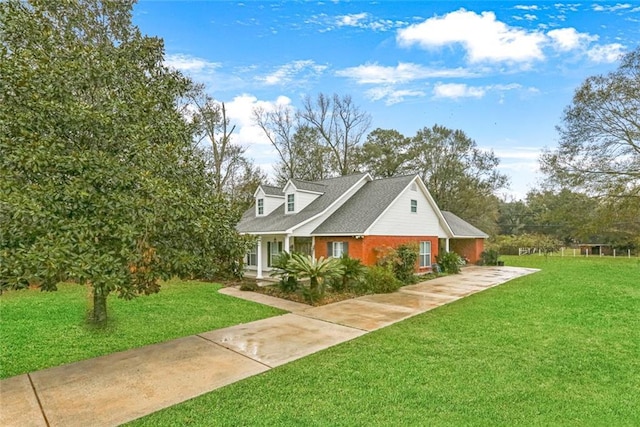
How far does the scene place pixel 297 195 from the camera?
19.1 m

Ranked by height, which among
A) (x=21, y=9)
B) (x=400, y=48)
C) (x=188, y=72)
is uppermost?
(x=188, y=72)

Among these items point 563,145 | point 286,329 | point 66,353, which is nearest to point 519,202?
point 563,145

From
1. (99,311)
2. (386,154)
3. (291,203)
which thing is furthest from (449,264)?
(386,154)

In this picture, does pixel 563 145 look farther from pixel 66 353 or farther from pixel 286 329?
pixel 66 353

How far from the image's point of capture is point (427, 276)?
17688mm

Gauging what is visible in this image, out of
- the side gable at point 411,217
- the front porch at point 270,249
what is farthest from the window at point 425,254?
the front porch at point 270,249

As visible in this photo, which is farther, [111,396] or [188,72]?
[188,72]

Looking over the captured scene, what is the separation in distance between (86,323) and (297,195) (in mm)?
12290

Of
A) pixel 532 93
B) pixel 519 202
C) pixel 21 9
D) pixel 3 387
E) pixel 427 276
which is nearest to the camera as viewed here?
pixel 3 387

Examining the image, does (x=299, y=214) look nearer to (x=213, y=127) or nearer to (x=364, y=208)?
(x=364, y=208)

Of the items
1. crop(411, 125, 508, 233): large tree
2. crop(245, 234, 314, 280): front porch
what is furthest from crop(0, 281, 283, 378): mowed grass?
crop(411, 125, 508, 233): large tree

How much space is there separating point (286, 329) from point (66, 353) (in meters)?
4.18

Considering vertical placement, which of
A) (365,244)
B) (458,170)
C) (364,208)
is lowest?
(365,244)

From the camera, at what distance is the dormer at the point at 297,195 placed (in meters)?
19.1
